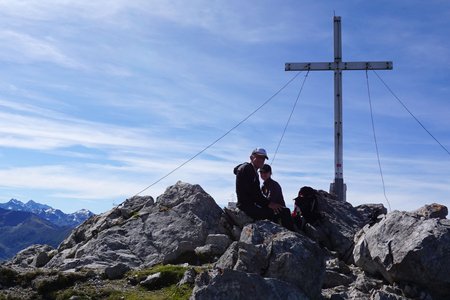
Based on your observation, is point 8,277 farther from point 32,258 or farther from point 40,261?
point 32,258

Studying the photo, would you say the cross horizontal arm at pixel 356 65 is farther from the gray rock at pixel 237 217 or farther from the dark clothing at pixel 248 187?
the dark clothing at pixel 248 187

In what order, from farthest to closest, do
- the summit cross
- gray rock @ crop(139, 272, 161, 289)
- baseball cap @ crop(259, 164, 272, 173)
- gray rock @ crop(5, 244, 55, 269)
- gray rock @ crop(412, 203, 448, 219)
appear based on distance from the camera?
the summit cross
gray rock @ crop(5, 244, 55, 269)
gray rock @ crop(412, 203, 448, 219)
baseball cap @ crop(259, 164, 272, 173)
gray rock @ crop(139, 272, 161, 289)

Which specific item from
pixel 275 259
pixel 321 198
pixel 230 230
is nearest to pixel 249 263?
pixel 275 259

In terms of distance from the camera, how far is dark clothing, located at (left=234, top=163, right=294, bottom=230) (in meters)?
17.1

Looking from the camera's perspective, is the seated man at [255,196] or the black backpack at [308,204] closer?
the seated man at [255,196]

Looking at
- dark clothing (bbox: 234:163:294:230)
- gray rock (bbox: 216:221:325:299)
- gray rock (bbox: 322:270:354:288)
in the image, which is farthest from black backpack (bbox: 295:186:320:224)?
gray rock (bbox: 216:221:325:299)

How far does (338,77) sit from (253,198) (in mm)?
11270

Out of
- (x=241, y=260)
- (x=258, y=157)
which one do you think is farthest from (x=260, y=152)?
(x=241, y=260)

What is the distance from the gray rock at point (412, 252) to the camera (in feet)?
47.8

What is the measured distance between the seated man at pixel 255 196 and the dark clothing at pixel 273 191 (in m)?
0.93

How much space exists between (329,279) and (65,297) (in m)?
8.11

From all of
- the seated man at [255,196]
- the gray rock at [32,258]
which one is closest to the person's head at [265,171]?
the seated man at [255,196]

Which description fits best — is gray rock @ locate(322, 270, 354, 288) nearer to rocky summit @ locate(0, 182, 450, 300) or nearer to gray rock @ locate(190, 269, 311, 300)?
rocky summit @ locate(0, 182, 450, 300)

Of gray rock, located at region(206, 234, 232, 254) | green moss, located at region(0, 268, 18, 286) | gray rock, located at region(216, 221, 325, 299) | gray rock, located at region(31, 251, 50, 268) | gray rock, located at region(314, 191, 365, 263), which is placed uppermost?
gray rock, located at region(314, 191, 365, 263)
